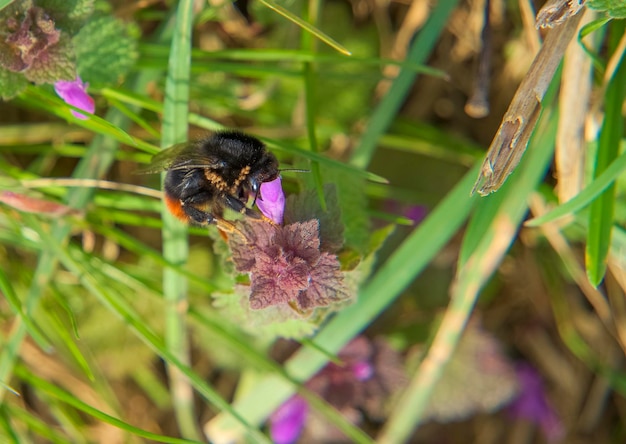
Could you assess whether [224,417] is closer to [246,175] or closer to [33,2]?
[246,175]

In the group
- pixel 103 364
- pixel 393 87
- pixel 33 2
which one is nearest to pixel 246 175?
pixel 33 2

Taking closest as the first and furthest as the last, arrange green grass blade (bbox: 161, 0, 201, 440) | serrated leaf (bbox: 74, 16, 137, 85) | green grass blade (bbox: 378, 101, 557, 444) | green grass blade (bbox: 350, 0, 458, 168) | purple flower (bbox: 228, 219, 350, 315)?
purple flower (bbox: 228, 219, 350, 315)
green grass blade (bbox: 161, 0, 201, 440)
serrated leaf (bbox: 74, 16, 137, 85)
green grass blade (bbox: 378, 101, 557, 444)
green grass blade (bbox: 350, 0, 458, 168)

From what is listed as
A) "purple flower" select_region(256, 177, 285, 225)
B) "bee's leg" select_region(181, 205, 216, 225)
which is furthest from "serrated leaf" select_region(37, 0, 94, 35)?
"purple flower" select_region(256, 177, 285, 225)

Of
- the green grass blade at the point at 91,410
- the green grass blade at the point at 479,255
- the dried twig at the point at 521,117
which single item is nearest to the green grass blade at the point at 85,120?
the green grass blade at the point at 91,410

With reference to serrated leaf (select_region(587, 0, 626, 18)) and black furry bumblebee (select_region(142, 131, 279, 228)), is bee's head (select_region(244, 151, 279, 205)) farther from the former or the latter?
serrated leaf (select_region(587, 0, 626, 18))

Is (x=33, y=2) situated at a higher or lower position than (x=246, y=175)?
higher

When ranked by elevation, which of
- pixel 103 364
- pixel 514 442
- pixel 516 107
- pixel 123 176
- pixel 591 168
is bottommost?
pixel 514 442

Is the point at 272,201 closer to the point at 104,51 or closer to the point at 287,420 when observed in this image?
the point at 104,51

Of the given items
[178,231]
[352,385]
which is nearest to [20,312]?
[178,231]
